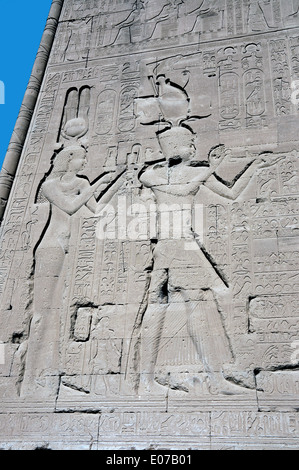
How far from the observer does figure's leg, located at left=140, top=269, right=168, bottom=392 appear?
4.81 metres

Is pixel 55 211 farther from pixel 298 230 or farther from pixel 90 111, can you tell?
pixel 298 230

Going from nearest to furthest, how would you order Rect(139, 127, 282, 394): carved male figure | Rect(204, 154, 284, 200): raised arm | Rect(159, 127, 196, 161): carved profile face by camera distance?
1. Rect(139, 127, 282, 394): carved male figure
2. Rect(204, 154, 284, 200): raised arm
3. Rect(159, 127, 196, 161): carved profile face

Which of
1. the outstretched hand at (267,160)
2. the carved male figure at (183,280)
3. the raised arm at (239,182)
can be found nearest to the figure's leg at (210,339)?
the carved male figure at (183,280)

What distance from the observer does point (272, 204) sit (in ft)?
17.3

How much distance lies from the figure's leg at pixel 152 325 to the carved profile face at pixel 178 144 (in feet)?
4.28

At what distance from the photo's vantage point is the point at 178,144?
582 cm

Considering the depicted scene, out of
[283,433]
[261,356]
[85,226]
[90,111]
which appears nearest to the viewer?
[283,433]

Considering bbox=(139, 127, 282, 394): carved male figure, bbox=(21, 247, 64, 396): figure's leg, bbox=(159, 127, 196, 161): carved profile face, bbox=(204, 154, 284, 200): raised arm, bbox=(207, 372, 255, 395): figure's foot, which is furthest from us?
bbox=(159, 127, 196, 161): carved profile face

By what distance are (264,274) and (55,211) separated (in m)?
2.29

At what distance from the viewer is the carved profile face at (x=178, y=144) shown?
575 centimetres

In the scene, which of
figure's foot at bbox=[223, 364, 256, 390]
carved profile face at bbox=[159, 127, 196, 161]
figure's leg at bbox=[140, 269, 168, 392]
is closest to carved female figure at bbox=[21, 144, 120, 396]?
carved profile face at bbox=[159, 127, 196, 161]

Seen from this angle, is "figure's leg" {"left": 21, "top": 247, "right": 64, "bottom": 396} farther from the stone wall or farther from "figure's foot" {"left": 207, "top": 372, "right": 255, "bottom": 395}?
"figure's foot" {"left": 207, "top": 372, "right": 255, "bottom": 395}

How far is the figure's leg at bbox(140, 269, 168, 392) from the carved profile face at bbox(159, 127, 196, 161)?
4.28 ft
